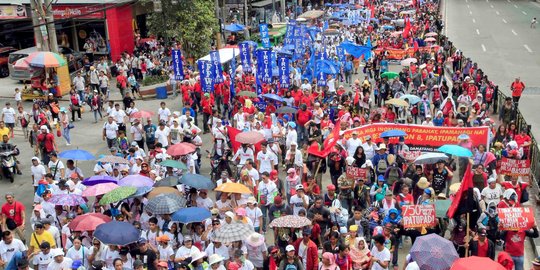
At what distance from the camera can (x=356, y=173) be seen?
44.1 ft

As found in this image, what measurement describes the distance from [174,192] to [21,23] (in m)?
30.0

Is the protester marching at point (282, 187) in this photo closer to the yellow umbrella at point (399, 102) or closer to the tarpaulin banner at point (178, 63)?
the yellow umbrella at point (399, 102)

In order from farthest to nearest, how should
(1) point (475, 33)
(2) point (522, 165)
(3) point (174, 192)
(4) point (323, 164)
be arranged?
(1) point (475, 33), (4) point (323, 164), (2) point (522, 165), (3) point (174, 192)

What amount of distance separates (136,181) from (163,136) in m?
4.14

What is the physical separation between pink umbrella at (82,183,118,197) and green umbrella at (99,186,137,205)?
32 cm

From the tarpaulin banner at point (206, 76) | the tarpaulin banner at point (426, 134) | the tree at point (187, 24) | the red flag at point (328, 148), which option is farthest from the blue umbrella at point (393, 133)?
the tree at point (187, 24)

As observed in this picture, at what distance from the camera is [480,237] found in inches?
393

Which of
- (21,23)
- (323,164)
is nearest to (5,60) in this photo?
(21,23)

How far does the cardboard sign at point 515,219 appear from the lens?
413 inches

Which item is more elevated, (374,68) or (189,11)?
(189,11)

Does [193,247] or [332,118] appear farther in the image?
[332,118]

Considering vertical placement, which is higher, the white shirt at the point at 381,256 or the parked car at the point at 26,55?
the parked car at the point at 26,55

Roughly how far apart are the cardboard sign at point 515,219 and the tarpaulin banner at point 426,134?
15.9ft

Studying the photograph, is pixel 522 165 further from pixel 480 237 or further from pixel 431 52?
pixel 431 52
